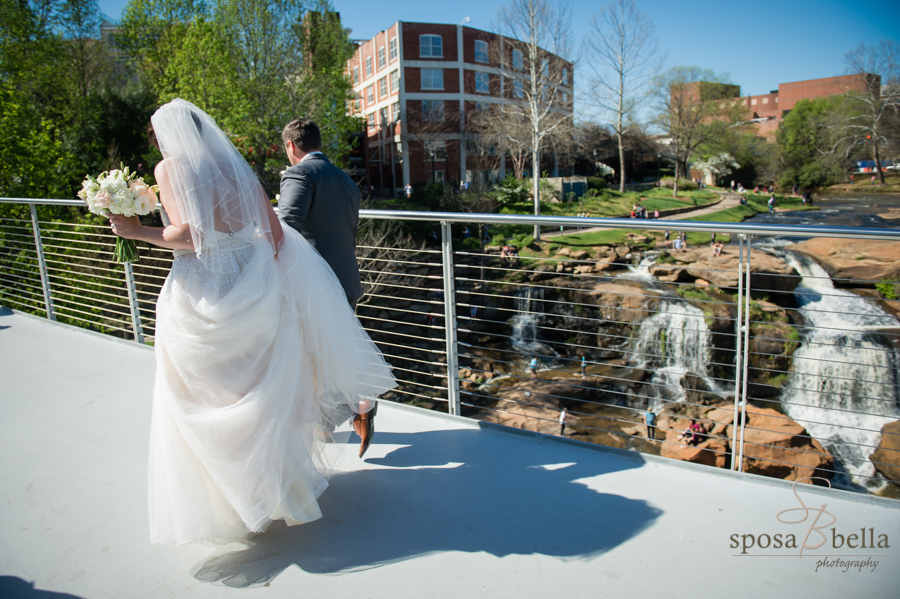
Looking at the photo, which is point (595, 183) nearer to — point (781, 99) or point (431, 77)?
point (431, 77)

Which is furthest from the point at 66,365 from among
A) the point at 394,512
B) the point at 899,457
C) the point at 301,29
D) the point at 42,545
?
the point at 301,29

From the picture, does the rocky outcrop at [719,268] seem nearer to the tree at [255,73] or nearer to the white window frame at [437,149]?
the tree at [255,73]

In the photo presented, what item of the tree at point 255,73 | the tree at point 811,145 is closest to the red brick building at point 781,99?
the tree at point 811,145

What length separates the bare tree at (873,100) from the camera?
105 feet

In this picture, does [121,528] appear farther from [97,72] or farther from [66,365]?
[97,72]

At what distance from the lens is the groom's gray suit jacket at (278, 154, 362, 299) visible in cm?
246

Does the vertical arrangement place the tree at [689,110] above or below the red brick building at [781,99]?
below

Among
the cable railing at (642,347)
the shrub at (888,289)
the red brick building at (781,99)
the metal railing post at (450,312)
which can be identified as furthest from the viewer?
the red brick building at (781,99)

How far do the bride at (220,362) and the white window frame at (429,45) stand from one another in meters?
42.3

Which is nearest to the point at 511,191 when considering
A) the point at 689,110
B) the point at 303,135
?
the point at 689,110

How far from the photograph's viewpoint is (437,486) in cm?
250

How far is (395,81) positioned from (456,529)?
140 feet

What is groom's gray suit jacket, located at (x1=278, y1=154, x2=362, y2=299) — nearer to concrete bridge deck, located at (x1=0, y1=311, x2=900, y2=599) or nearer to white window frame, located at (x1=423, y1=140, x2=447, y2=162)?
concrete bridge deck, located at (x1=0, y1=311, x2=900, y2=599)

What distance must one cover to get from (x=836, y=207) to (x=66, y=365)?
42355 millimetres
